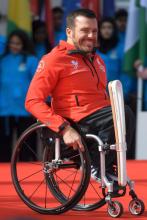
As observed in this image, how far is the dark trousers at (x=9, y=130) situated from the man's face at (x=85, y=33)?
3667 mm

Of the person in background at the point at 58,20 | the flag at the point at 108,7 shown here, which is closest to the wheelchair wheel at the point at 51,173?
the person in background at the point at 58,20

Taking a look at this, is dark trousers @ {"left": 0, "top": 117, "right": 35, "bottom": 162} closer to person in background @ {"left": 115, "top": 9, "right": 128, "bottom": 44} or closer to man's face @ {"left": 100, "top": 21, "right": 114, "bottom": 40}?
man's face @ {"left": 100, "top": 21, "right": 114, "bottom": 40}

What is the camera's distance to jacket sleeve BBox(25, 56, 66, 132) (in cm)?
499

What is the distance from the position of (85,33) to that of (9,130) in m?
3.92

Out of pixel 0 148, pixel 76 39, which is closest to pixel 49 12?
pixel 0 148

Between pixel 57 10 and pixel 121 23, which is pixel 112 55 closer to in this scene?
pixel 121 23

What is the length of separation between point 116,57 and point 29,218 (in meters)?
3.96

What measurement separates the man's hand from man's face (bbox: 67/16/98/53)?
54cm

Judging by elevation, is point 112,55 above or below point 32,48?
below

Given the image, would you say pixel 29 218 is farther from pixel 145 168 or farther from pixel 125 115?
pixel 145 168

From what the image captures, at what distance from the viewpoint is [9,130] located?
29.1 feet

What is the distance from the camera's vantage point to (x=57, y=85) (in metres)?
5.15

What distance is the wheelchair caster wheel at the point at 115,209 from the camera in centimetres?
510

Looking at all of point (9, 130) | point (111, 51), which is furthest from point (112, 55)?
point (9, 130)
